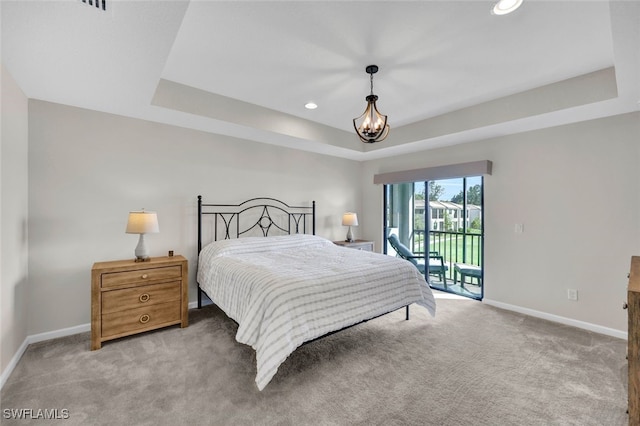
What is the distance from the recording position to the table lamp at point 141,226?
2744 millimetres

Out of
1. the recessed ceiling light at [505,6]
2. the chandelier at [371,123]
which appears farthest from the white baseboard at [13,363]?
the recessed ceiling light at [505,6]

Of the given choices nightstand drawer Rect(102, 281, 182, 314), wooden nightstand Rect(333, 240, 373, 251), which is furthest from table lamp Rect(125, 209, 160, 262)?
wooden nightstand Rect(333, 240, 373, 251)

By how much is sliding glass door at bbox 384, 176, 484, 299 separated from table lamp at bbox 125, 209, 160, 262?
12.2 feet

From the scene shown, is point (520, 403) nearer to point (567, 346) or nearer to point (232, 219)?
point (567, 346)

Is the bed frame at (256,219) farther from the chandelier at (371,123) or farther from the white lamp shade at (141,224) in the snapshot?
the chandelier at (371,123)

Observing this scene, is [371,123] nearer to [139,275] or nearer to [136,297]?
[139,275]

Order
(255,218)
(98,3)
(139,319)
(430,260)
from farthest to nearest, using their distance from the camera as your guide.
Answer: (430,260) → (255,218) → (139,319) → (98,3)

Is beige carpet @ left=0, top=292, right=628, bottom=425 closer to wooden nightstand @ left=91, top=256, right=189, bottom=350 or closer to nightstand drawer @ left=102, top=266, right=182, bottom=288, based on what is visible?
wooden nightstand @ left=91, top=256, right=189, bottom=350

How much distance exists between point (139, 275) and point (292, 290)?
172 centimetres

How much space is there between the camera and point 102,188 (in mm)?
2977

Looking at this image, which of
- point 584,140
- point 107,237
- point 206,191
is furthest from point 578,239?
point 107,237

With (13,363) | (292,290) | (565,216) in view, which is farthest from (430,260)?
(13,363)

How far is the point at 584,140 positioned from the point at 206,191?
15.0ft

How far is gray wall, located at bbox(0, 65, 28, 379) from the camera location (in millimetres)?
2045
